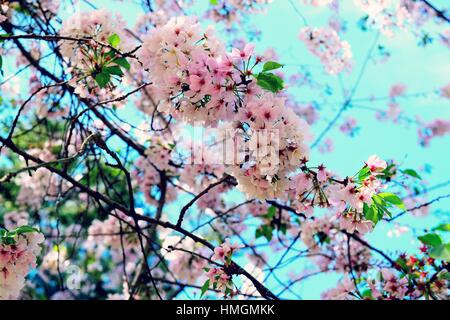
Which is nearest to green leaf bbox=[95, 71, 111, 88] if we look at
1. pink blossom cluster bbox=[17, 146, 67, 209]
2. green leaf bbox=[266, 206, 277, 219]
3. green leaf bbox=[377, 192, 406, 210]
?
green leaf bbox=[377, 192, 406, 210]

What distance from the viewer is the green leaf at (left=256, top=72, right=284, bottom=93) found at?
1.49 m

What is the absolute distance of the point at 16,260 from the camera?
61.7 inches

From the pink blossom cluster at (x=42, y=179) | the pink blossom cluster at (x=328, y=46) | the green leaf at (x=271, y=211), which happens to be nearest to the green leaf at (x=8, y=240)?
the green leaf at (x=271, y=211)

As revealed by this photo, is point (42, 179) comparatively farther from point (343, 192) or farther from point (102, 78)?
point (343, 192)

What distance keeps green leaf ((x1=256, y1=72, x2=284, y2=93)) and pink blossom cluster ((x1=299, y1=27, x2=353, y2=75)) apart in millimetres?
2386

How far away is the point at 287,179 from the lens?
4.91 ft

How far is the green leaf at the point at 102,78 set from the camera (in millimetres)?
1827

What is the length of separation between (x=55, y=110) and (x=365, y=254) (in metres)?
2.34

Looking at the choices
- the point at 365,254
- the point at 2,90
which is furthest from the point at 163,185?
the point at 2,90

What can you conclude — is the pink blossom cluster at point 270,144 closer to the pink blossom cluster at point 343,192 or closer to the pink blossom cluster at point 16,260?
the pink blossom cluster at point 343,192

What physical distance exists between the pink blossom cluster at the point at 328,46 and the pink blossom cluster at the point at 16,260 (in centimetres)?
272

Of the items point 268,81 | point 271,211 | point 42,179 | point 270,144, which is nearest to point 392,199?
point 270,144

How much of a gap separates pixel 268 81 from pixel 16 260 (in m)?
0.94
